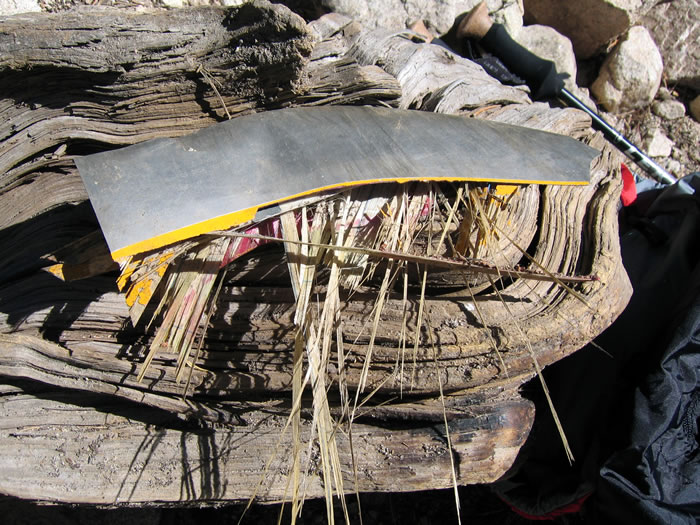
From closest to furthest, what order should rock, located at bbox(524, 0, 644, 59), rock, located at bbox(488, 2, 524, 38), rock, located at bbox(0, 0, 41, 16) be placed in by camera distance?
rock, located at bbox(0, 0, 41, 16)
rock, located at bbox(488, 2, 524, 38)
rock, located at bbox(524, 0, 644, 59)

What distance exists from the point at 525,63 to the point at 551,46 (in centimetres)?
58

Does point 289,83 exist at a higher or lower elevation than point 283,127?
higher

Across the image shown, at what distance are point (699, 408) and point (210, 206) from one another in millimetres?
1857

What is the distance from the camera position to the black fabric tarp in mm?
1783

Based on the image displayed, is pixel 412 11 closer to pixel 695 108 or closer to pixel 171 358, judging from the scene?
pixel 695 108

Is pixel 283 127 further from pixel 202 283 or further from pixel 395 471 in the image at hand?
pixel 395 471

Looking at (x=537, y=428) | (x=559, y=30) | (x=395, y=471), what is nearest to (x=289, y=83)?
(x=395, y=471)

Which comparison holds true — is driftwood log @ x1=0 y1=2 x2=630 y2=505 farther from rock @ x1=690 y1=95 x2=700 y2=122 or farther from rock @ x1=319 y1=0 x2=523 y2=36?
rock @ x1=690 y1=95 x2=700 y2=122

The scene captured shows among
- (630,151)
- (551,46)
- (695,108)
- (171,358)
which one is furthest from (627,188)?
(171,358)

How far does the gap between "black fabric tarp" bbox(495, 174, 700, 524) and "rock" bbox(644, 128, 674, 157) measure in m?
1.34

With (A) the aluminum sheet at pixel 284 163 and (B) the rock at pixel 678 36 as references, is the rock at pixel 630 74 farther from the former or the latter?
(A) the aluminum sheet at pixel 284 163

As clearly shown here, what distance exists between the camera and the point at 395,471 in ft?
5.43

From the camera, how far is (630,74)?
360 centimetres

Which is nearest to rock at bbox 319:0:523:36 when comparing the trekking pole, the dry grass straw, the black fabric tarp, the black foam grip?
the trekking pole
